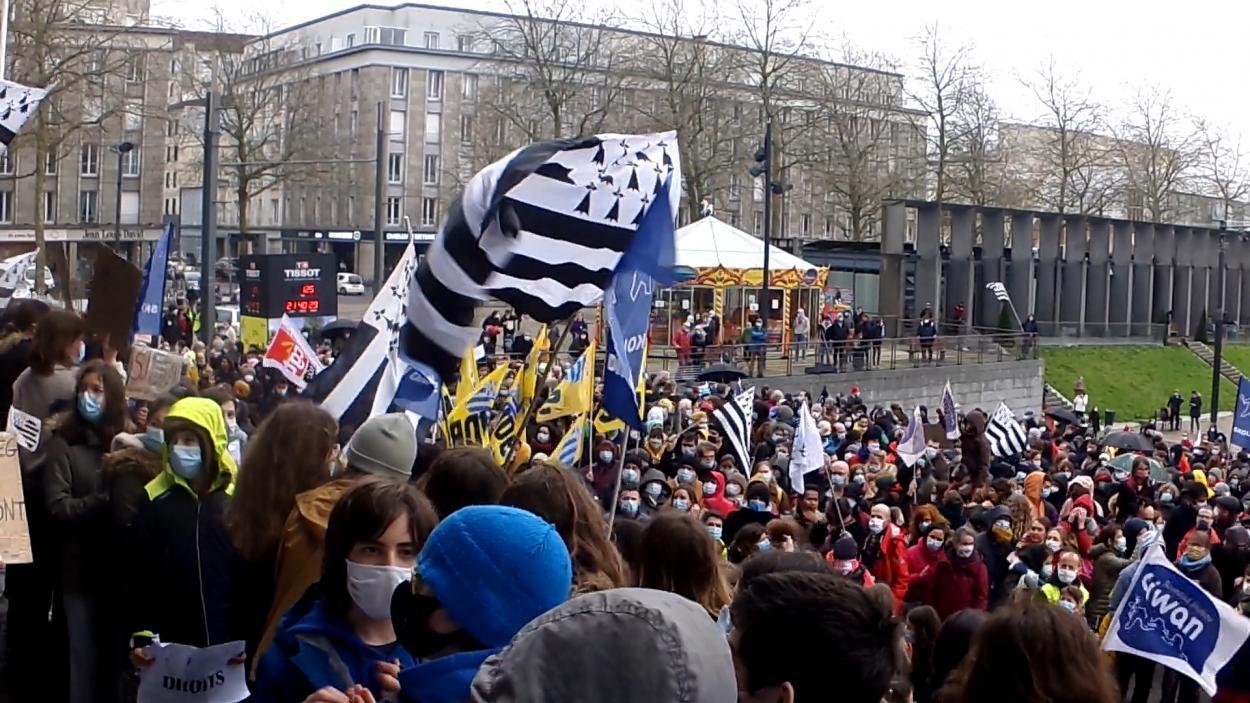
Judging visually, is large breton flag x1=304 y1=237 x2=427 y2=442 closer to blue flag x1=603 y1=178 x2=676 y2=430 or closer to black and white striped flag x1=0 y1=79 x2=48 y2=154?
blue flag x1=603 y1=178 x2=676 y2=430

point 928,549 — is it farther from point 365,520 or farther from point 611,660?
point 611,660

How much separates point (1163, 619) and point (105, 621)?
407cm

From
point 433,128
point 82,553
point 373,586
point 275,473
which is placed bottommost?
point 82,553

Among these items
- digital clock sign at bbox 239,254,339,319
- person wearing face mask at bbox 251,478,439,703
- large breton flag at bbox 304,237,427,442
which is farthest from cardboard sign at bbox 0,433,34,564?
digital clock sign at bbox 239,254,339,319

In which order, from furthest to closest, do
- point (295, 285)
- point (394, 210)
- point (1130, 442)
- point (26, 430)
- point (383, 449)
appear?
point (394, 210) → point (1130, 442) → point (295, 285) → point (26, 430) → point (383, 449)

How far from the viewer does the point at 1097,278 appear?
2020 inches

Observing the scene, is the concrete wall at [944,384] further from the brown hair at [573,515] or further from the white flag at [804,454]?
the brown hair at [573,515]

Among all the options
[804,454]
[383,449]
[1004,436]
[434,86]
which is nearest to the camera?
[383,449]

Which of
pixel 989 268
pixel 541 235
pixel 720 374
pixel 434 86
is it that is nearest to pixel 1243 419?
pixel 720 374

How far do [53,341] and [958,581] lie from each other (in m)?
5.18

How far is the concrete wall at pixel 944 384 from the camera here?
115ft

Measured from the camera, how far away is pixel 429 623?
291 cm

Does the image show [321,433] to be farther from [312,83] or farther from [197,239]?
[197,239]

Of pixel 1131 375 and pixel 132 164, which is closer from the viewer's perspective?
pixel 1131 375
